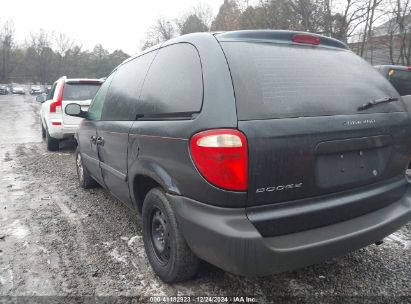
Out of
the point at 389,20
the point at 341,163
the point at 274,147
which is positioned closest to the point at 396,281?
the point at 341,163

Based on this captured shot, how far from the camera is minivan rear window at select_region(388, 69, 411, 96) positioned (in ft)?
18.8

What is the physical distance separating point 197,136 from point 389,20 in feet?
77.5

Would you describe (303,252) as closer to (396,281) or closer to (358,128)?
(358,128)

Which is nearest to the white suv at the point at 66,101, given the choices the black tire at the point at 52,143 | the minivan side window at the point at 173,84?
the black tire at the point at 52,143

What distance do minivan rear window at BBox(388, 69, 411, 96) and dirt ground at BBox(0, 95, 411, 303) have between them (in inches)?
126

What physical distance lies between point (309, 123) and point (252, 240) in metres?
0.77

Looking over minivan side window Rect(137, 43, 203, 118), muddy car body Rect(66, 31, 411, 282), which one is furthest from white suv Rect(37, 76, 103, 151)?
muddy car body Rect(66, 31, 411, 282)

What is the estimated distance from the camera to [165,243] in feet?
8.08

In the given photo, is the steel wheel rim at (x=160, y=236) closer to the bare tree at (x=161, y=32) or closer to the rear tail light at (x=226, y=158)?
the rear tail light at (x=226, y=158)

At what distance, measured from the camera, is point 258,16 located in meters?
27.4

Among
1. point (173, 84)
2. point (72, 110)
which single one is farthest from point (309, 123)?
point (72, 110)

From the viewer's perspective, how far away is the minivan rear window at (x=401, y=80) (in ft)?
18.8

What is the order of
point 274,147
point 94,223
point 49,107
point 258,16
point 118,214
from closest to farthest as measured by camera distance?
point 274,147, point 94,223, point 118,214, point 49,107, point 258,16

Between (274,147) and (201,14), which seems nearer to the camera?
(274,147)
